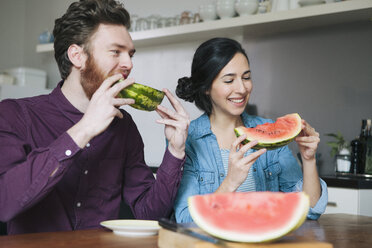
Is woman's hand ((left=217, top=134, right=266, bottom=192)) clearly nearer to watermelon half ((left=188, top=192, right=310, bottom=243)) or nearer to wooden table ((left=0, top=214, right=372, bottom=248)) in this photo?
wooden table ((left=0, top=214, right=372, bottom=248))

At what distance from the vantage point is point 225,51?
8.09 ft

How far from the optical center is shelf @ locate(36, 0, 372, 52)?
3311mm

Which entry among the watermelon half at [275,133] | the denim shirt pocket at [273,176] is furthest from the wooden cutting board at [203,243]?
the denim shirt pocket at [273,176]

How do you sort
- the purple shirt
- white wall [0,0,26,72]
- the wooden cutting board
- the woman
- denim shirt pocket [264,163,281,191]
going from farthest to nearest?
white wall [0,0,26,72] < denim shirt pocket [264,163,281,191] < the woman < the purple shirt < the wooden cutting board

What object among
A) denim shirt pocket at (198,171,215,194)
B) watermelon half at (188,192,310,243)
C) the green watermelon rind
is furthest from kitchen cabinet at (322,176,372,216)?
watermelon half at (188,192,310,243)

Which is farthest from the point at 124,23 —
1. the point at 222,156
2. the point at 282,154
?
the point at 282,154

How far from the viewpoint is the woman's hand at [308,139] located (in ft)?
6.11

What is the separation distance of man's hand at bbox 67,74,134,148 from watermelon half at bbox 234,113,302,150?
0.59 meters

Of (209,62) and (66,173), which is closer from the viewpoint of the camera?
(66,173)

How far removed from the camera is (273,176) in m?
2.34

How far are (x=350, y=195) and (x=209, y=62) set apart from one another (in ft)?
4.29

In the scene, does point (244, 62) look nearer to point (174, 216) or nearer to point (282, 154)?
point (282, 154)

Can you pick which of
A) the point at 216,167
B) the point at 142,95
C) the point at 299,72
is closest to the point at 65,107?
the point at 142,95

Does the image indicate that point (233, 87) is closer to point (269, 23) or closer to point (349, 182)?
point (349, 182)
